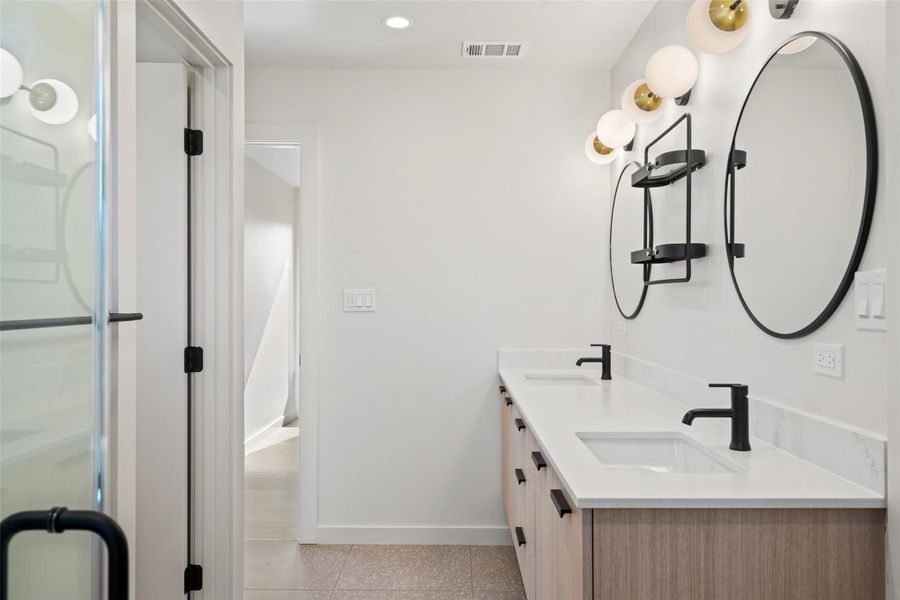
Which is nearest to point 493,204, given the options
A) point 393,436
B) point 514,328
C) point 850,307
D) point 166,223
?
point 514,328

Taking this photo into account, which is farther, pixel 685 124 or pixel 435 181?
pixel 435 181

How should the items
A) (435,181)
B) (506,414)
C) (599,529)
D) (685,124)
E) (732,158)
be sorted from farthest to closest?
(435,181), (506,414), (685,124), (732,158), (599,529)

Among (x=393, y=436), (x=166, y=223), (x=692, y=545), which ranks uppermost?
(x=166, y=223)

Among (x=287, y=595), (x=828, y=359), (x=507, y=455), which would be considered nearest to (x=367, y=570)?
(x=287, y=595)

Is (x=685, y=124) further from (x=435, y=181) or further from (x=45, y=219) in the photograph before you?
(x=45, y=219)

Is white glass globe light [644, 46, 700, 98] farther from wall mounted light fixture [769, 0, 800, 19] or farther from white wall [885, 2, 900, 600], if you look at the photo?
white wall [885, 2, 900, 600]

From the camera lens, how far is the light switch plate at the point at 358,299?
3.06 metres

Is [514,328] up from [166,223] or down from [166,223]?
down

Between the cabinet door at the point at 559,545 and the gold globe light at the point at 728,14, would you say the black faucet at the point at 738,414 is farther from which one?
the gold globe light at the point at 728,14

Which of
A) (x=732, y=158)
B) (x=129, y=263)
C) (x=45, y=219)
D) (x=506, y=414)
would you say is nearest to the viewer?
(x=45, y=219)

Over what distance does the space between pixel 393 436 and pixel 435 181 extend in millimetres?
1362

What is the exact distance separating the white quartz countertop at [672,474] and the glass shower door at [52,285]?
0.93 m

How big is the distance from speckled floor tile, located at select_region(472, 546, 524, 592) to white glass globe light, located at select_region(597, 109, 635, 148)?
1991 millimetres

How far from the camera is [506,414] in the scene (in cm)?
280
